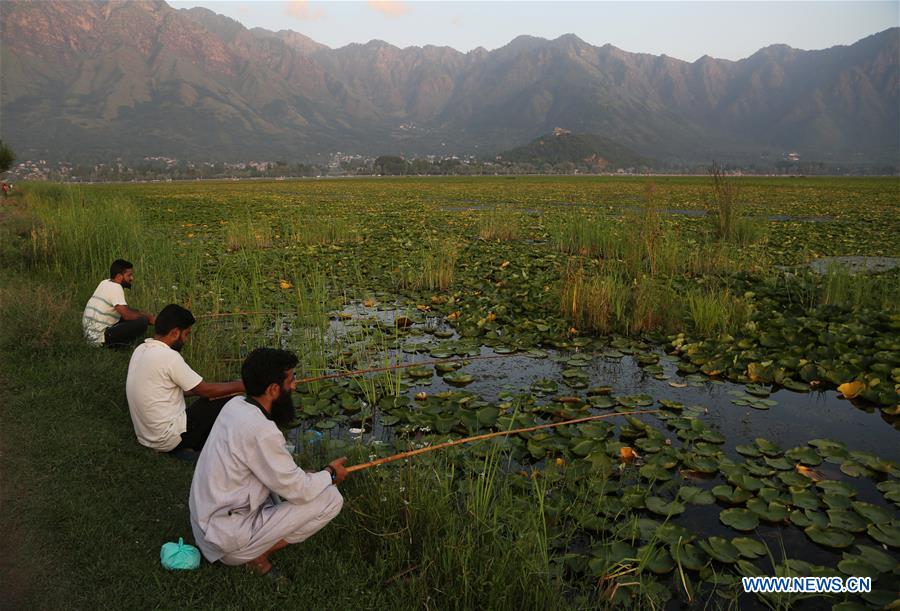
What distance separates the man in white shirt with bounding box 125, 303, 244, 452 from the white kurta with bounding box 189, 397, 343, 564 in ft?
4.71

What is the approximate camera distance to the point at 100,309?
20.5 feet

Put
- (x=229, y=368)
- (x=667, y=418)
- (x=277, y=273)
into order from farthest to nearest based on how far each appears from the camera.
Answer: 1. (x=277, y=273)
2. (x=229, y=368)
3. (x=667, y=418)

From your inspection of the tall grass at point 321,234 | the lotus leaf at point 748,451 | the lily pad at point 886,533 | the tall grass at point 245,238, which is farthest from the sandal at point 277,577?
the tall grass at point 321,234

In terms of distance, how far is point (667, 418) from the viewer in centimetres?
490

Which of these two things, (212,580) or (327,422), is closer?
(212,580)

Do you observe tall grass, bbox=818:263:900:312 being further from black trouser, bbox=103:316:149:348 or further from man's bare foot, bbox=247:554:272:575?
black trouser, bbox=103:316:149:348

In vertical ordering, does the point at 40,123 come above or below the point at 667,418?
above

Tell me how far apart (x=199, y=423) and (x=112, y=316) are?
284cm

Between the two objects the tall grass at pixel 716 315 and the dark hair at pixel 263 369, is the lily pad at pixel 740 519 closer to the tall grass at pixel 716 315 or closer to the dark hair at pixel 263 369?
the dark hair at pixel 263 369

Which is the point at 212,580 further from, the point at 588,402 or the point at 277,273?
the point at 277,273

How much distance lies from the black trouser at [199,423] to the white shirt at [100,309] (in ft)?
8.37

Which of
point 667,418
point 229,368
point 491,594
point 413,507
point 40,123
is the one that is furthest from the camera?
point 40,123

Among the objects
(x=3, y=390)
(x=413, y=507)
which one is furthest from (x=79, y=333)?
(x=413, y=507)

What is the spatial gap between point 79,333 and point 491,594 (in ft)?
19.9
